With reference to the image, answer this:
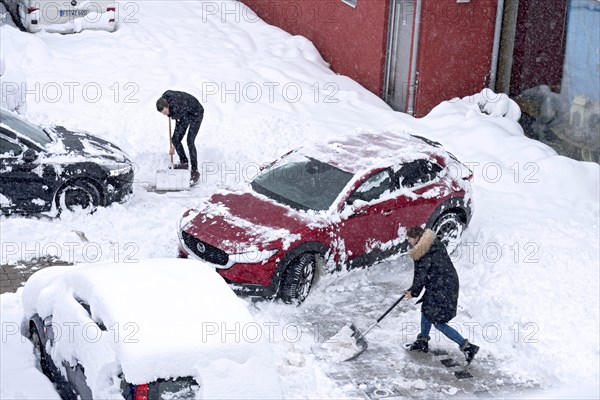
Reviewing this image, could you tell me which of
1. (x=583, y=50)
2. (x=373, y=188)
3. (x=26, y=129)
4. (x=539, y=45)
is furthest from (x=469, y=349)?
(x=539, y=45)

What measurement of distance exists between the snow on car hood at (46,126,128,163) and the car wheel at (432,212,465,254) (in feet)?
15.5

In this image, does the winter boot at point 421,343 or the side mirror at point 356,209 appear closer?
the winter boot at point 421,343

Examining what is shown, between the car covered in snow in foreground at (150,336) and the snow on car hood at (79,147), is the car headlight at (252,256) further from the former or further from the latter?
the snow on car hood at (79,147)

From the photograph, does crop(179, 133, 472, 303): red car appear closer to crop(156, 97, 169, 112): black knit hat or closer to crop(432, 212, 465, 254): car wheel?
crop(432, 212, 465, 254): car wheel

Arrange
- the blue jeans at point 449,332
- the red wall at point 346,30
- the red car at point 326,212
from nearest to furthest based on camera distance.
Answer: the blue jeans at point 449,332
the red car at point 326,212
the red wall at point 346,30

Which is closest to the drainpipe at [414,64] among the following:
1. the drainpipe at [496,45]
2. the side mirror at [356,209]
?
the drainpipe at [496,45]

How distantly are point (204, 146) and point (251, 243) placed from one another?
18.4ft

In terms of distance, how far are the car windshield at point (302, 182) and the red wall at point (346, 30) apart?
21.9ft

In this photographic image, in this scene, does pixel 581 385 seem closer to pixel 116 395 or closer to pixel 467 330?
pixel 467 330

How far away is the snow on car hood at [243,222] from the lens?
36.6 ft

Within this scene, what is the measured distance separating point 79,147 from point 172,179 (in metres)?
1.76

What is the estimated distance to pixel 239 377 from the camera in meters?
7.51

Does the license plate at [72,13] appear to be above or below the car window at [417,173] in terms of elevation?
above

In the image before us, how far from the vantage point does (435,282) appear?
10.5 meters
